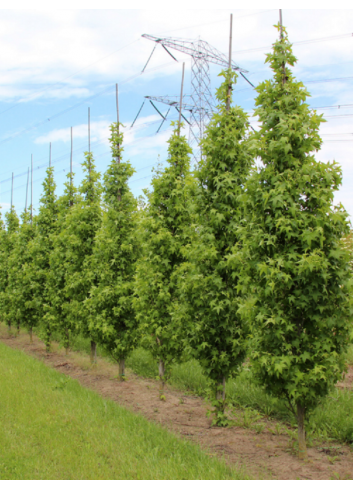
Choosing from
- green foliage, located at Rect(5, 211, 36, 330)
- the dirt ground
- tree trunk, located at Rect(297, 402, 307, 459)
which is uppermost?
green foliage, located at Rect(5, 211, 36, 330)

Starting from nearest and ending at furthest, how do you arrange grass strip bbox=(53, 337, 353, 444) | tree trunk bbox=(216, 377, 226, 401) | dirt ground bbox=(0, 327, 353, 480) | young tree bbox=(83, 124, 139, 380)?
dirt ground bbox=(0, 327, 353, 480) → grass strip bbox=(53, 337, 353, 444) → tree trunk bbox=(216, 377, 226, 401) → young tree bbox=(83, 124, 139, 380)

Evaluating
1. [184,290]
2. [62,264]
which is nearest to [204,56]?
[62,264]

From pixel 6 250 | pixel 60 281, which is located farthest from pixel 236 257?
pixel 6 250

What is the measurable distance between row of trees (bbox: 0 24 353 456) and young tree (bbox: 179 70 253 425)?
0.02m

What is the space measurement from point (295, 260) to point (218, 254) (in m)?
1.75

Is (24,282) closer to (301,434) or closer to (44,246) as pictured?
(44,246)

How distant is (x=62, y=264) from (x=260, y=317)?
28.7 feet

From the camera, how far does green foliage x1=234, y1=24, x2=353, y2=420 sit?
4672 millimetres

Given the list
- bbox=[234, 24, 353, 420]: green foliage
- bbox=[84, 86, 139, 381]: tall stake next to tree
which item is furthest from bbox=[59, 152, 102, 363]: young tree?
bbox=[234, 24, 353, 420]: green foliage

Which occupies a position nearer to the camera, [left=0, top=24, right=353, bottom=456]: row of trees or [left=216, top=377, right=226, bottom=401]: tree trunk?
[left=0, top=24, right=353, bottom=456]: row of trees

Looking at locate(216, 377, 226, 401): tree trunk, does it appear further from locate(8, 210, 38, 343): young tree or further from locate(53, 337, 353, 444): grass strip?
locate(8, 210, 38, 343): young tree

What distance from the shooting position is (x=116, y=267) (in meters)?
9.41

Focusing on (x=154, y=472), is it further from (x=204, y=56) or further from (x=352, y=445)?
(x=204, y=56)

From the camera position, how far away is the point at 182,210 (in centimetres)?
779
